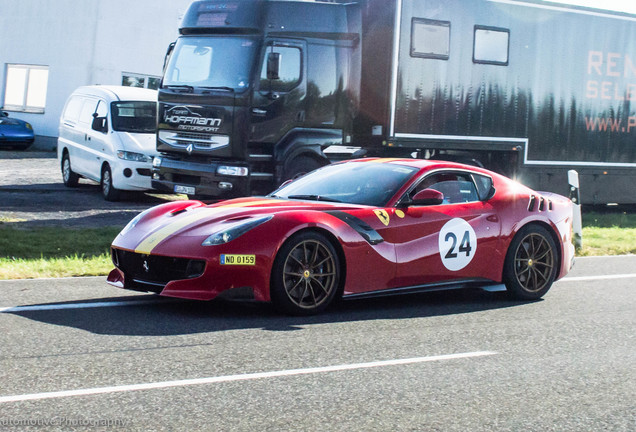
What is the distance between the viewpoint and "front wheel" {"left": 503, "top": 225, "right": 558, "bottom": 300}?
8.77 meters

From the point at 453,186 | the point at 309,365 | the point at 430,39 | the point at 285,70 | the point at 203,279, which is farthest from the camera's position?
the point at 430,39

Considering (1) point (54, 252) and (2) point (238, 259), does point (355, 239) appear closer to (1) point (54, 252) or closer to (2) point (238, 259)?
(2) point (238, 259)

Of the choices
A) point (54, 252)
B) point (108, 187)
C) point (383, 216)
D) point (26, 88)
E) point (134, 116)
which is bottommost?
point (54, 252)

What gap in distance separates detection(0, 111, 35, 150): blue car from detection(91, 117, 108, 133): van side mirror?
1311 centimetres

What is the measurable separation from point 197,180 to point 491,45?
5417 millimetres

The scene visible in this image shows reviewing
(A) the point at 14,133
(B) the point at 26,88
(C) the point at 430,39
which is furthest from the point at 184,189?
(B) the point at 26,88

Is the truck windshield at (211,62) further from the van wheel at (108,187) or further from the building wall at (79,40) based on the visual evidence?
the building wall at (79,40)

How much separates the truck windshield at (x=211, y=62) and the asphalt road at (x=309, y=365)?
6233 mm

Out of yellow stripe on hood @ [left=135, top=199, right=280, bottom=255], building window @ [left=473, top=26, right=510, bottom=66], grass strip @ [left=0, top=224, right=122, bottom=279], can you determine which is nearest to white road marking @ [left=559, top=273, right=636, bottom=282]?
yellow stripe on hood @ [left=135, top=199, right=280, bottom=255]

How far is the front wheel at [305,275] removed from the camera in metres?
7.27

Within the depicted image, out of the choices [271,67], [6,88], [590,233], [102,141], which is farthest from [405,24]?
[6,88]

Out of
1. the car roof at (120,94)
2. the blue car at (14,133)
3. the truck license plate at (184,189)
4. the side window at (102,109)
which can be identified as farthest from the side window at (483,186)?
the blue car at (14,133)

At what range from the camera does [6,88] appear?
3428 cm

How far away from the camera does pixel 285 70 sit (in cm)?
1420
